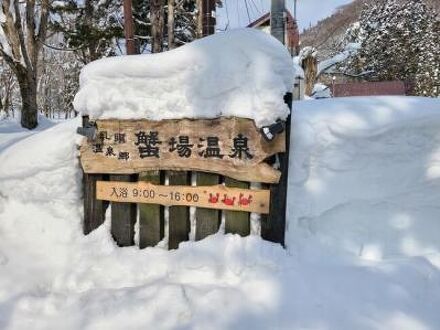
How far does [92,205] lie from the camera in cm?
320

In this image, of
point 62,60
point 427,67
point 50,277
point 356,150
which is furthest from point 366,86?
point 62,60

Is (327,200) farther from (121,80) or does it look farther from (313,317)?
(121,80)

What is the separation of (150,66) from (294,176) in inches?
50.4

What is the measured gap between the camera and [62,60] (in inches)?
1607

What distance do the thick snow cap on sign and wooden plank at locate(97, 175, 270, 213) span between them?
49cm

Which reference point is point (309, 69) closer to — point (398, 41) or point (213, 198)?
point (398, 41)

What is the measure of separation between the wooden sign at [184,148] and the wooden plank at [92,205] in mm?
76

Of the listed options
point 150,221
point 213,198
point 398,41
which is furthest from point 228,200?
point 398,41

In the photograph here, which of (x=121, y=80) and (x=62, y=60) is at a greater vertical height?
(x=62, y=60)

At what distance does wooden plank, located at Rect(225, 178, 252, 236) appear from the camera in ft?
9.38

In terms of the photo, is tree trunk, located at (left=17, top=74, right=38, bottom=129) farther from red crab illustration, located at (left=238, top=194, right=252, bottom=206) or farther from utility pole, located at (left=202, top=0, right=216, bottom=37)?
red crab illustration, located at (left=238, top=194, right=252, bottom=206)

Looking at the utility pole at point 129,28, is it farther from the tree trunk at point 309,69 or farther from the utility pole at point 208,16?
the tree trunk at point 309,69


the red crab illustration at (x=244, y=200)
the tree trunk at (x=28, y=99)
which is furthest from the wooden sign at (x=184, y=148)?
the tree trunk at (x=28, y=99)

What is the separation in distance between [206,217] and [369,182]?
118 centimetres
